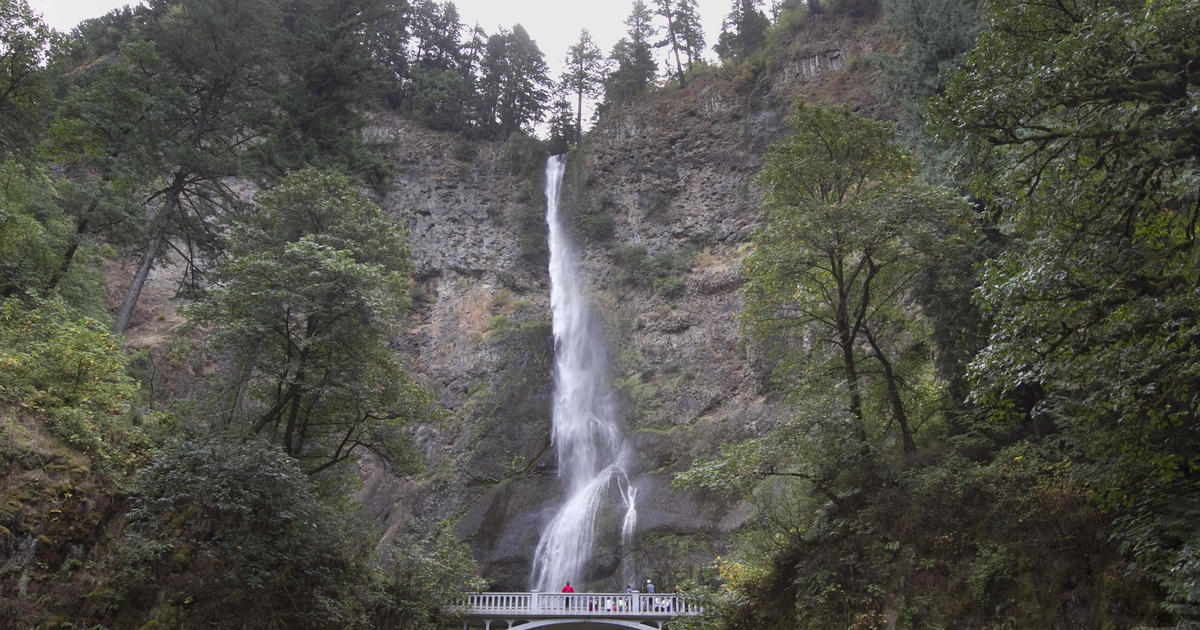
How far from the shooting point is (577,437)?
3052cm

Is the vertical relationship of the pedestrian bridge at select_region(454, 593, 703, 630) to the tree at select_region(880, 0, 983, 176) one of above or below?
below

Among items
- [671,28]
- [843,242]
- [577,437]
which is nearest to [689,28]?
[671,28]

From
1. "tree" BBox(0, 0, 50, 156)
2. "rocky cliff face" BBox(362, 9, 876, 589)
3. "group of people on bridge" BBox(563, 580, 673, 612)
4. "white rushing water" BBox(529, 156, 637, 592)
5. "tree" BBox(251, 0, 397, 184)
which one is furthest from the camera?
"rocky cliff face" BBox(362, 9, 876, 589)

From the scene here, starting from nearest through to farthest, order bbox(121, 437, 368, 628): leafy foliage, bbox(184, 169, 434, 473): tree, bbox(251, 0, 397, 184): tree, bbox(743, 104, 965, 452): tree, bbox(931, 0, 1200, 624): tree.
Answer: bbox(931, 0, 1200, 624): tree, bbox(121, 437, 368, 628): leafy foliage, bbox(743, 104, 965, 452): tree, bbox(184, 169, 434, 473): tree, bbox(251, 0, 397, 184): tree

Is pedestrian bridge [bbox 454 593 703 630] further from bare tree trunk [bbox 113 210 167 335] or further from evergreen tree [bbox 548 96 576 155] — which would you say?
evergreen tree [bbox 548 96 576 155]

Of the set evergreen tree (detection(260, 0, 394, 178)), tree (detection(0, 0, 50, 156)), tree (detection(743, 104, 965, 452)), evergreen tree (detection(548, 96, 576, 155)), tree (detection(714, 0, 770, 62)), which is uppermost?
tree (detection(714, 0, 770, 62))

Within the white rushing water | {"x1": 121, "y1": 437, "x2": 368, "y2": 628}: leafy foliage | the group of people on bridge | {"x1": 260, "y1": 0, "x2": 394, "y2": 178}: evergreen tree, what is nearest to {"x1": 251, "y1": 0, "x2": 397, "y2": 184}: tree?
{"x1": 260, "y1": 0, "x2": 394, "y2": 178}: evergreen tree

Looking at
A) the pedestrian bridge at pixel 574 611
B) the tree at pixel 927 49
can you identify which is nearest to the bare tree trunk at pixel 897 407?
the tree at pixel 927 49

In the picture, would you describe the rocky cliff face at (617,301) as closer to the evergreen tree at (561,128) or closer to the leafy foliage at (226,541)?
the evergreen tree at (561,128)

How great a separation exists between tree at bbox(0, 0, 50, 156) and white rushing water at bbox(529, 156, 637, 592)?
62.6ft

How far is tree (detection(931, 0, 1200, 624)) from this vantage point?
20.8 ft

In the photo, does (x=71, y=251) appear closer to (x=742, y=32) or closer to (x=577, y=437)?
(x=577, y=437)

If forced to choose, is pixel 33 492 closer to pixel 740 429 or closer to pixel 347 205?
pixel 347 205

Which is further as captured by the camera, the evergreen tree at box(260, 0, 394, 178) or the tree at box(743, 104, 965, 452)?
the evergreen tree at box(260, 0, 394, 178)
